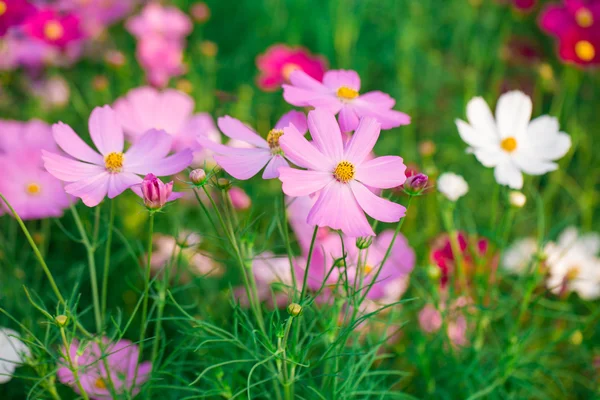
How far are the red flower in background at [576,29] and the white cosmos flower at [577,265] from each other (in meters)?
0.43

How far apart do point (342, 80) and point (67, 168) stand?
383 mm

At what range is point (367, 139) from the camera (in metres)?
0.68

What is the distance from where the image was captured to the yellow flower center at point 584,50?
138 centimetres

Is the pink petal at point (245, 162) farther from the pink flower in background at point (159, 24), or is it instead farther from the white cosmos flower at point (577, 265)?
the pink flower in background at point (159, 24)

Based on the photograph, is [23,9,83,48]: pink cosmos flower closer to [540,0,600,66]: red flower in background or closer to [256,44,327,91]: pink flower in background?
[256,44,327,91]: pink flower in background

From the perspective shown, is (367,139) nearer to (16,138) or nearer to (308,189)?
(308,189)

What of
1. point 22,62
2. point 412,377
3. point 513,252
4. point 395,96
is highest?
point 22,62

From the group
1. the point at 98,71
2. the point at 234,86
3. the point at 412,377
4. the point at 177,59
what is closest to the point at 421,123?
the point at 234,86

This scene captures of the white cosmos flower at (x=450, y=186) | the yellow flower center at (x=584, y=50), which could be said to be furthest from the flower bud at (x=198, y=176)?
the yellow flower center at (x=584, y=50)

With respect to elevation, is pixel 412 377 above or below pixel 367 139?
below

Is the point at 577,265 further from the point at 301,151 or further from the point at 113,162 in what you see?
the point at 113,162

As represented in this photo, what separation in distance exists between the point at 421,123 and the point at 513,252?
0.68 m

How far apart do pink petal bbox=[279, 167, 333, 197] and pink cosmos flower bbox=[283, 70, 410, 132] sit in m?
0.09

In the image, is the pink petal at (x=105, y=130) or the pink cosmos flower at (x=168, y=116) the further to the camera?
the pink cosmos flower at (x=168, y=116)
